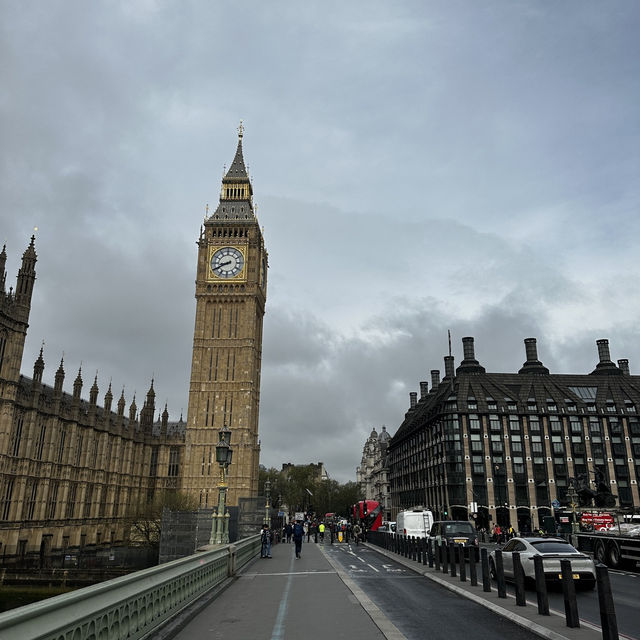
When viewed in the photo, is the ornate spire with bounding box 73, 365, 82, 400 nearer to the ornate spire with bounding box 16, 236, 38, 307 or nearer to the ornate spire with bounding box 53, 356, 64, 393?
the ornate spire with bounding box 53, 356, 64, 393

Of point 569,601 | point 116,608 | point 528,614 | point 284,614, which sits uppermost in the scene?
point 116,608

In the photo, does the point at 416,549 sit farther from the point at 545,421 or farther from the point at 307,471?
the point at 307,471

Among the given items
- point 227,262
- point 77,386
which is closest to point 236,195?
point 227,262

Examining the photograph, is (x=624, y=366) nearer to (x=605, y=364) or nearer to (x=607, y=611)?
(x=605, y=364)

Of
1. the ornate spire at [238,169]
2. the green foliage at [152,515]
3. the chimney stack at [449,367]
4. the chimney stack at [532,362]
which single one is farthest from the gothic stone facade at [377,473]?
the ornate spire at [238,169]

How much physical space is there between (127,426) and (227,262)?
29624mm

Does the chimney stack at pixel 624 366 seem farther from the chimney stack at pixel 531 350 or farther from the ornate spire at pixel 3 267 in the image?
the ornate spire at pixel 3 267

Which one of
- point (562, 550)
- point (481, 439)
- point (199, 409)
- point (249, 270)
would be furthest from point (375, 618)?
point (249, 270)

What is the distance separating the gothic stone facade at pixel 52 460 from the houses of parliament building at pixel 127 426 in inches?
4.6

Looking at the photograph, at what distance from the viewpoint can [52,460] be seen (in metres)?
60.1

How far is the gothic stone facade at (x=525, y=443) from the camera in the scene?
74000 mm

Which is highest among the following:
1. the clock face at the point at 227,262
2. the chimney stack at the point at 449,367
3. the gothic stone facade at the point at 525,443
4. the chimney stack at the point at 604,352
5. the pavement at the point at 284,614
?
the clock face at the point at 227,262

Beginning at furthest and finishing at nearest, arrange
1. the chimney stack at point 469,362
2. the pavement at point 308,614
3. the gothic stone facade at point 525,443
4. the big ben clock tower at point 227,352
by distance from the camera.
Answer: the chimney stack at point 469,362 → the big ben clock tower at point 227,352 → the gothic stone facade at point 525,443 → the pavement at point 308,614

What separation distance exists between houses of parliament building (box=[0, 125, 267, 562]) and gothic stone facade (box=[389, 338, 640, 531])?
92.9 ft
